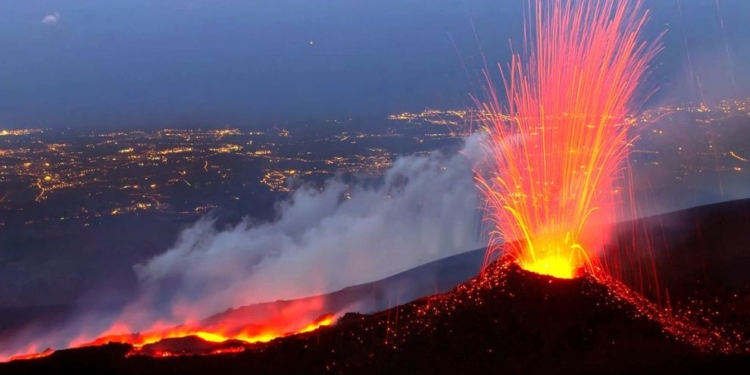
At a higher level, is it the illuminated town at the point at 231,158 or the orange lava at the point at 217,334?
the illuminated town at the point at 231,158

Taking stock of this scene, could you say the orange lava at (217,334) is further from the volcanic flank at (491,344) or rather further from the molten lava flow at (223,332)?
the volcanic flank at (491,344)

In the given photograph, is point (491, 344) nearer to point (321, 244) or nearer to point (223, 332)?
point (223, 332)

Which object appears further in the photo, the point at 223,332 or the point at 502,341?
the point at 223,332

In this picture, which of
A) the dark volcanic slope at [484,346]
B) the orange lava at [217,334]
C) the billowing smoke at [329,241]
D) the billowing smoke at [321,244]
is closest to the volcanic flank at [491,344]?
the dark volcanic slope at [484,346]

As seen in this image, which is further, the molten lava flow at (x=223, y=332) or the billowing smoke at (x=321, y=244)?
the billowing smoke at (x=321, y=244)

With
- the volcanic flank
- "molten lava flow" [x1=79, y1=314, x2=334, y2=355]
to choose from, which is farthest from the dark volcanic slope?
"molten lava flow" [x1=79, y1=314, x2=334, y2=355]

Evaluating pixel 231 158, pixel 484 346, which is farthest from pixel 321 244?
pixel 484 346

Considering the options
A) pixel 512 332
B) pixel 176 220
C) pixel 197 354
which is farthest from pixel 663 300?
pixel 176 220

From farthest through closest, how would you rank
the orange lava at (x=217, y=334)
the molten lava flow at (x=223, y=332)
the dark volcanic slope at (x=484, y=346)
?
the orange lava at (x=217, y=334), the molten lava flow at (x=223, y=332), the dark volcanic slope at (x=484, y=346)
